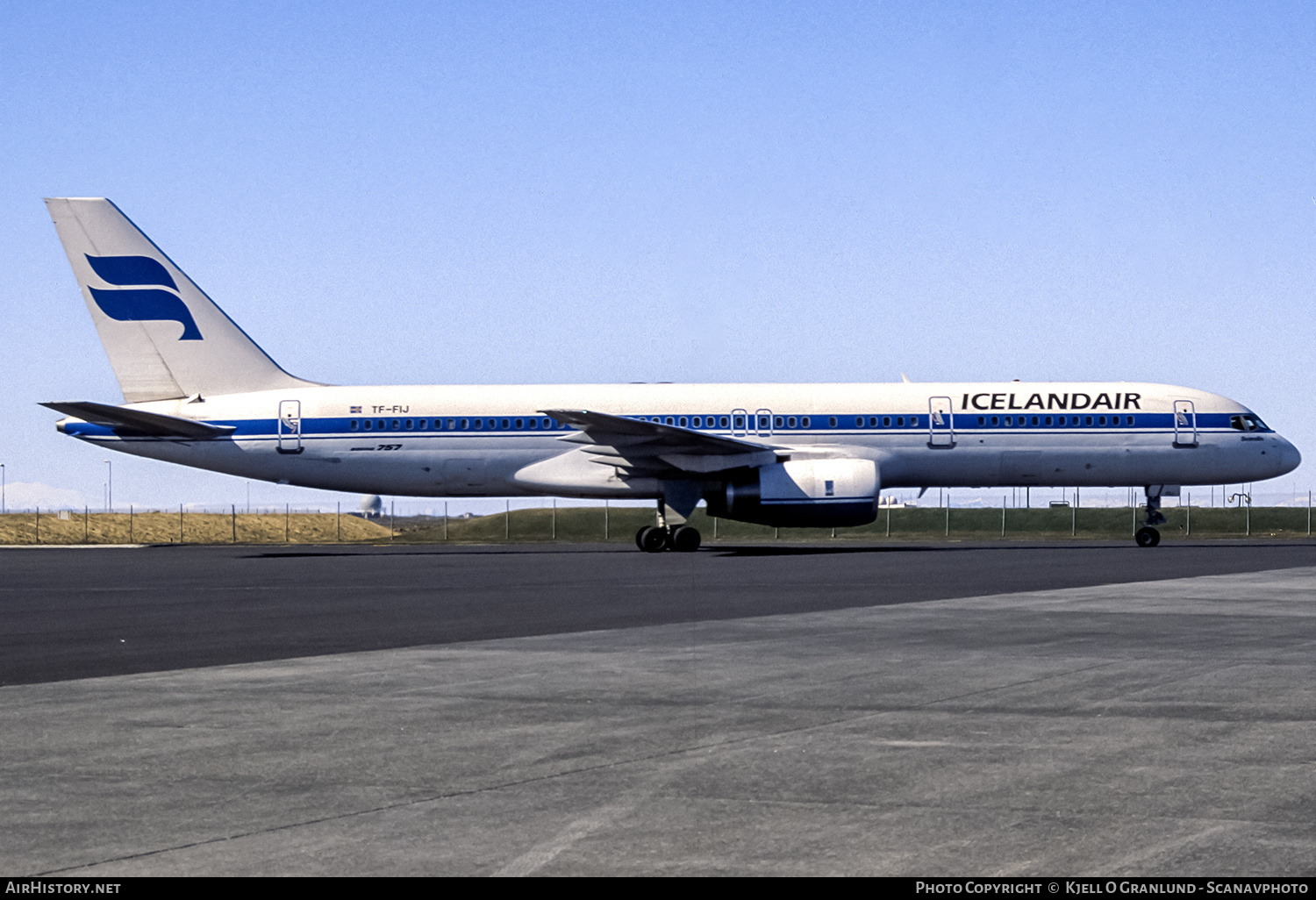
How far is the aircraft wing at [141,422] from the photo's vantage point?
3416 centimetres

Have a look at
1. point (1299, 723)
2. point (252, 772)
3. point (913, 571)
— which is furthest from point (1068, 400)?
point (252, 772)

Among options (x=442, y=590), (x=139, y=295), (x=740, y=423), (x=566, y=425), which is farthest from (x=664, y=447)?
(x=139, y=295)

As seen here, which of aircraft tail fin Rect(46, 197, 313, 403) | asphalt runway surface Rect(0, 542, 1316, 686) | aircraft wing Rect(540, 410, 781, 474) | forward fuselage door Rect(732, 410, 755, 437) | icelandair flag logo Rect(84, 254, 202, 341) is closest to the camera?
asphalt runway surface Rect(0, 542, 1316, 686)

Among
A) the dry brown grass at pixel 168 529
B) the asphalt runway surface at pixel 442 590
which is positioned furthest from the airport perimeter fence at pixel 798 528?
the asphalt runway surface at pixel 442 590

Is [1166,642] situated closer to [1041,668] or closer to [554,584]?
[1041,668]

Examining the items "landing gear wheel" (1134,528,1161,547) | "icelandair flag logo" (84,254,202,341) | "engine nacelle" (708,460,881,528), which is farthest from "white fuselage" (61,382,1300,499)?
A: "icelandair flag logo" (84,254,202,341)

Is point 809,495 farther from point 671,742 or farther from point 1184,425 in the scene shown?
point 671,742

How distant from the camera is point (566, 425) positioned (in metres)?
35.9

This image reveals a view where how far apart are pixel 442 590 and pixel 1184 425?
2325 centimetres

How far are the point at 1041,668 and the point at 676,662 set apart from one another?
114 inches

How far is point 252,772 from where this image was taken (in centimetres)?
654

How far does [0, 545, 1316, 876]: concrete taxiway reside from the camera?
16.6 ft

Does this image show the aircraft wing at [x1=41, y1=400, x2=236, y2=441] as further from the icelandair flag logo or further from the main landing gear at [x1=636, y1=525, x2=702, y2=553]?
the main landing gear at [x1=636, y1=525, x2=702, y2=553]

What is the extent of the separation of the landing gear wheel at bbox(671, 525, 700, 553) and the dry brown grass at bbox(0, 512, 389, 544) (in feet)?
112
